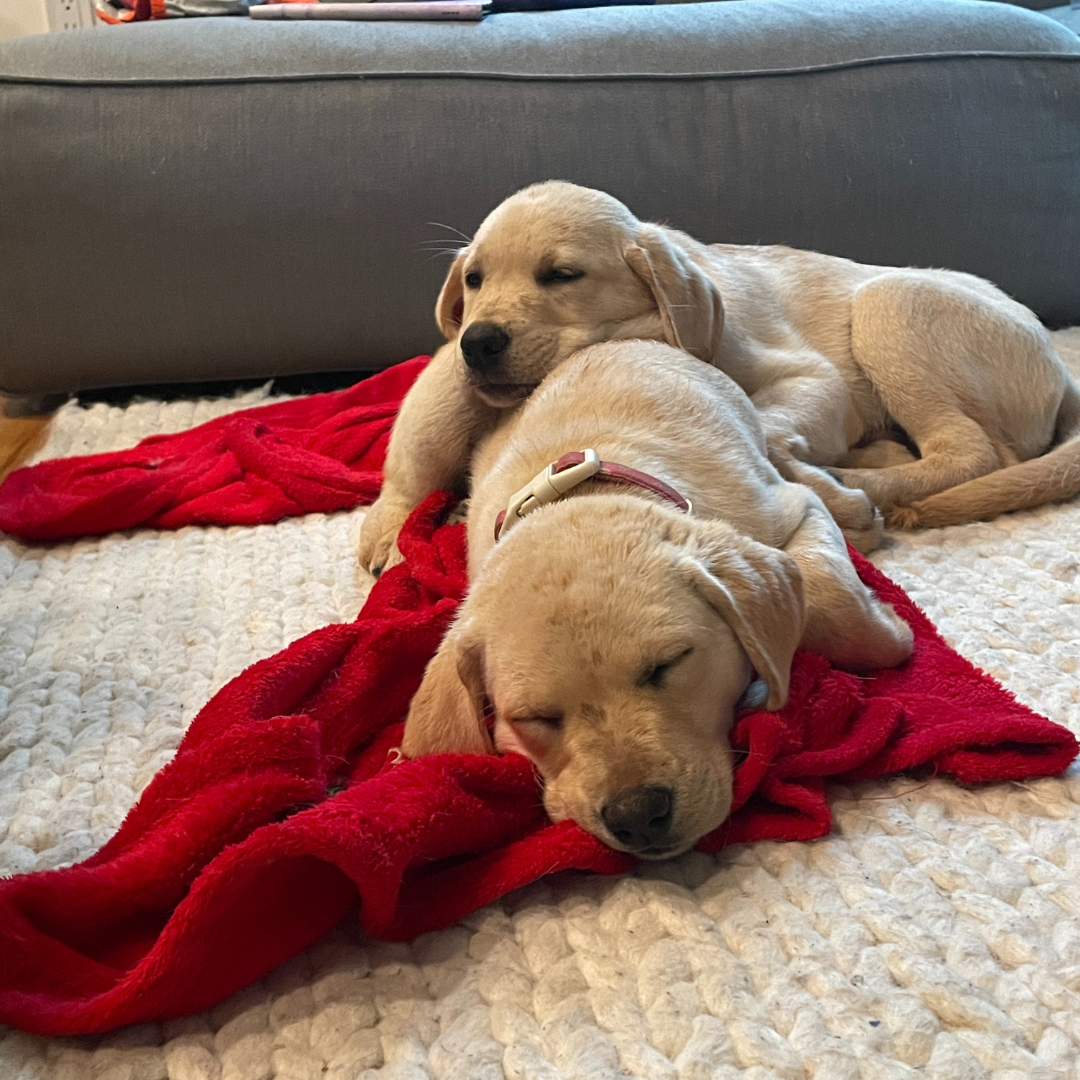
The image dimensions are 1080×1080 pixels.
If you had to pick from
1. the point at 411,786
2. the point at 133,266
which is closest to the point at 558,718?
the point at 411,786

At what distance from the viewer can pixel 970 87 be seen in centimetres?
335

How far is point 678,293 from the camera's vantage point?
2.24 metres

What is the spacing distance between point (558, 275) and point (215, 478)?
3.44ft

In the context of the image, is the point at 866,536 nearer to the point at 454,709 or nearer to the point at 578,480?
the point at 578,480

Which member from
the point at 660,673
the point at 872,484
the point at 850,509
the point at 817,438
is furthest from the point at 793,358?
the point at 660,673

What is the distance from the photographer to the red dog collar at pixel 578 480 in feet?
5.07

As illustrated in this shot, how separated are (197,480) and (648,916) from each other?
6.03 ft

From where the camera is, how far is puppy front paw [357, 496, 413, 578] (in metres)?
2.25

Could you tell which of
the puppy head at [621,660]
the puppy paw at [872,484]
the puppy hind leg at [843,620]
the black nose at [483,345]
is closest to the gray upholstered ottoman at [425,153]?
the black nose at [483,345]

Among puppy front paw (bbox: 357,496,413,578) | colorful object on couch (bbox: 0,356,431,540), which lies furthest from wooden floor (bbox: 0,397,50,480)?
puppy front paw (bbox: 357,496,413,578)

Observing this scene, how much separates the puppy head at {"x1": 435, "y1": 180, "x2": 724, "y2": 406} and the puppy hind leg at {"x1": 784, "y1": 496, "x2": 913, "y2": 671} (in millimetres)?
764

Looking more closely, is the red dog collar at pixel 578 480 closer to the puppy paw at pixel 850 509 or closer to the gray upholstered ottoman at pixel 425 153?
the puppy paw at pixel 850 509

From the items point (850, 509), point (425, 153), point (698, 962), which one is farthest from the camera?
point (425, 153)

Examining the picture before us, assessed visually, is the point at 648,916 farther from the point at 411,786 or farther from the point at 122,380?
the point at 122,380
